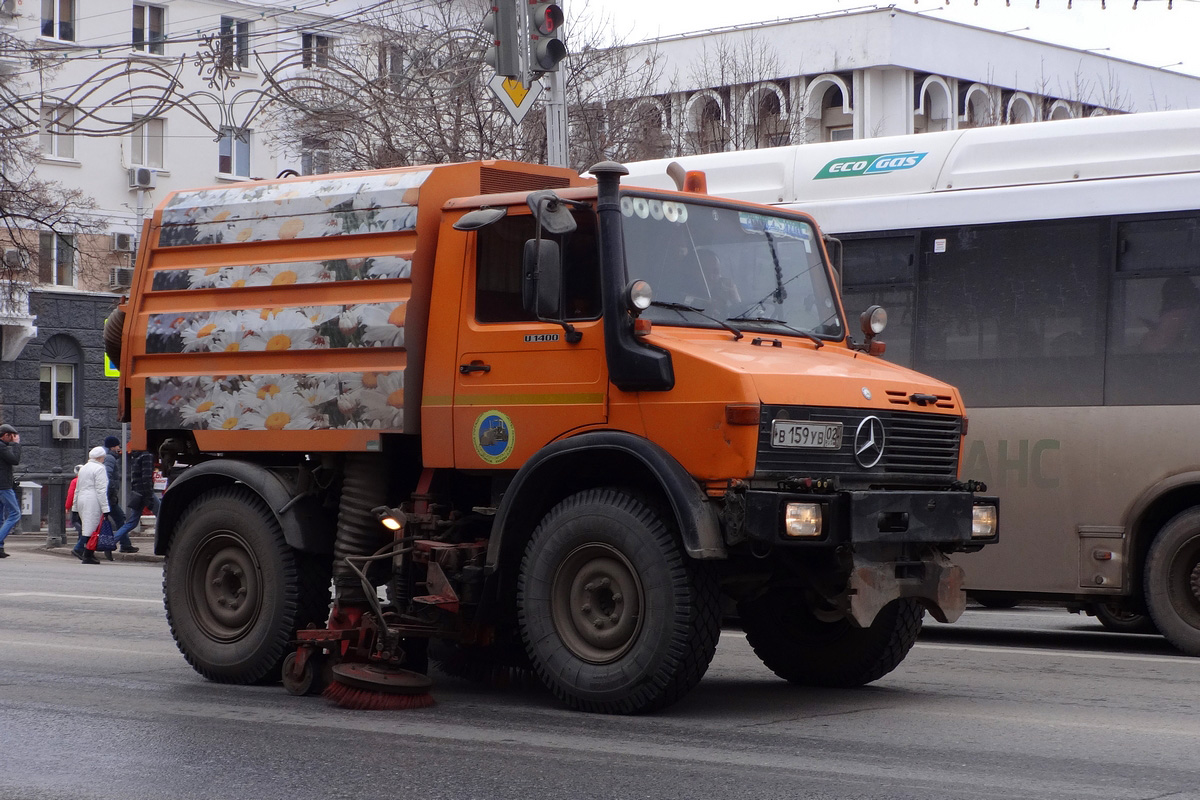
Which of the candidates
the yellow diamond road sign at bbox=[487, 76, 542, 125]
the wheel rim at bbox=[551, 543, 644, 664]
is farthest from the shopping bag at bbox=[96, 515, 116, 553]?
the wheel rim at bbox=[551, 543, 644, 664]

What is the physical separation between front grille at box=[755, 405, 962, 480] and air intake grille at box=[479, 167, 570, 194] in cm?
222

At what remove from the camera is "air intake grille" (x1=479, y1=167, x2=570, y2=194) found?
352 inches

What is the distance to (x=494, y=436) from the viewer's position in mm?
8398

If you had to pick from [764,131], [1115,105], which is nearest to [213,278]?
[764,131]

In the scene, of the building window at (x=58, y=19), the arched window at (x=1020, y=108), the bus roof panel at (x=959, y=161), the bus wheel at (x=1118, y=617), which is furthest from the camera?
the arched window at (x=1020, y=108)

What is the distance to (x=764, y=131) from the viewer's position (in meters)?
30.6

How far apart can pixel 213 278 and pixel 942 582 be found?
174 inches

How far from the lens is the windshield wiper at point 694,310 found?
26.6 ft

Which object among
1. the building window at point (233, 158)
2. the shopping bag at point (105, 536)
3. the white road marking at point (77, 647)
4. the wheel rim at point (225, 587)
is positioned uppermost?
the building window at point (233, 158)

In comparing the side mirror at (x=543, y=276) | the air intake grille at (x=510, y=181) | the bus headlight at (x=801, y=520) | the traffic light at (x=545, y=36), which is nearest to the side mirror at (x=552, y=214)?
the side mirror at (x=543, y=276)

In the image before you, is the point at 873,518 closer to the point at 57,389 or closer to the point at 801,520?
the point at 801,520

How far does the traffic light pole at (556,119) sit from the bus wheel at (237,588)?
571 centimetres

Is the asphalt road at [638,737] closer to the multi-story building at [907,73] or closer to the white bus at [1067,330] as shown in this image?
the white bus at [1067,330]

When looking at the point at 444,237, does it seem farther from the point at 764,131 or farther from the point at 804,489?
the point at 764,131
